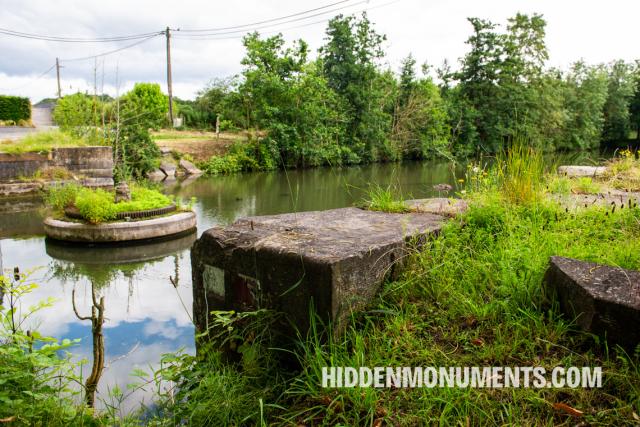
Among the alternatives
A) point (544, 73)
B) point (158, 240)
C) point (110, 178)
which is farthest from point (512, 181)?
point (544, 73)

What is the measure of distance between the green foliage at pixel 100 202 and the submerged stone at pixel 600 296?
792cm

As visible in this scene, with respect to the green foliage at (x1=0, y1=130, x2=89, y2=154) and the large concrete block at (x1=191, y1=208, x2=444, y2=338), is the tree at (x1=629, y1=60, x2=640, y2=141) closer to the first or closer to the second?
the green foliage at (x1=0, y1=130, x2=89, y2=154)

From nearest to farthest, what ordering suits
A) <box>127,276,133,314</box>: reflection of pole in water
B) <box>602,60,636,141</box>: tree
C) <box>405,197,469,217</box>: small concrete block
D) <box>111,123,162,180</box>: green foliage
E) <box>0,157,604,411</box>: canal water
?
<box>405,197,469,217</box>: small concrete block < <box>0,157,604,411</box>: canal water < <box>127,276,133,314</box>: reflection of pole in water < <box>111,123,162,180</box>: green foliage < <box>602,60,636,141</box>: tree

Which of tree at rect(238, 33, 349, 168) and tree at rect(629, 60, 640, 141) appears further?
tree at rect(629, 60, 640, 141)

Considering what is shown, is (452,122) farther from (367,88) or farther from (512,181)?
(512,181)

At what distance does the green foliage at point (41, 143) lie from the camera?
1306 cm

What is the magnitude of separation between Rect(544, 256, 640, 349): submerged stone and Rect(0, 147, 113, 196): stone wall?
1300 cm

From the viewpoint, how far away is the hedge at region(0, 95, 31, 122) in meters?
24.2

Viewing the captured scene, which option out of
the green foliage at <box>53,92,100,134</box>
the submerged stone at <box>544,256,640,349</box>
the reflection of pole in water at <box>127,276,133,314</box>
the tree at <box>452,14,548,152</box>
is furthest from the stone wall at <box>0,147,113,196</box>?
the tree at <box>452,14,548,152</box>

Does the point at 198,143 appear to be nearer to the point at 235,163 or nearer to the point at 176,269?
the point at 235,163

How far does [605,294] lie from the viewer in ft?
5.38

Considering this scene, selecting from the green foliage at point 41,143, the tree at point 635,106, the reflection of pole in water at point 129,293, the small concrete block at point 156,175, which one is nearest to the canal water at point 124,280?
the reflection of pole in water at point 129,293

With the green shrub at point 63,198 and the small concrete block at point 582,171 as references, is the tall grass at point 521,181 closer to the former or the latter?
the small concrete block at point 582,171

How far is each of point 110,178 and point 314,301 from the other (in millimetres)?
12943
